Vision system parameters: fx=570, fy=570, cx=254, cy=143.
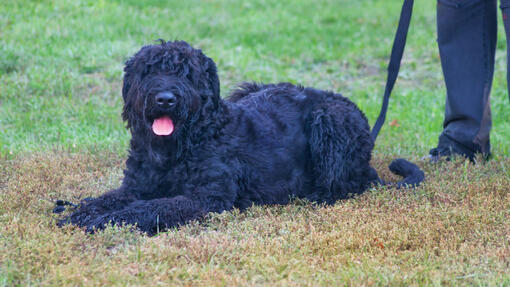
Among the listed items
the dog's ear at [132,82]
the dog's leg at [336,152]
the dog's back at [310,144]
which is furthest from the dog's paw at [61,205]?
the dog's leg at [336,152]

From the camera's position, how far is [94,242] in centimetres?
388

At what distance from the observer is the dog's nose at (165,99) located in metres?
4.25

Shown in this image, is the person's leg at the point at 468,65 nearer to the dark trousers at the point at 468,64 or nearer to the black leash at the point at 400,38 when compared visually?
the dark trousers at the point at 468,64

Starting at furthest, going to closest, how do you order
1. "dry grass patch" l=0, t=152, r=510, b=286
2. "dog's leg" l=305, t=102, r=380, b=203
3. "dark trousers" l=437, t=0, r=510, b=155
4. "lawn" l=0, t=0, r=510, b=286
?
"dark trousers" l=437, t=0, r=510, b=155
"dog's leg" l=305, t=102, r=380, b=203
"lawn" l=0, t=0, r=510, b=286
"dry grass patch" l=0, t=152, r=510, b=286

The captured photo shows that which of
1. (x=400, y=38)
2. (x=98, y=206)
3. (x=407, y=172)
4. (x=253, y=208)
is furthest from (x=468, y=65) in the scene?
(x=98, y=206)

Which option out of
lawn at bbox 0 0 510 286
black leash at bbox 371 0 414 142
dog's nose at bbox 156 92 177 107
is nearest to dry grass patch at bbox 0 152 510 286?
lawn at bbox 0 0 510 286

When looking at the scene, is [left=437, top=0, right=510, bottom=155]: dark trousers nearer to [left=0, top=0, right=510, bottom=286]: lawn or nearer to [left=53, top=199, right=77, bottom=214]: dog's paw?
[left=0, top=0, right=510, bottom=286]: lawn

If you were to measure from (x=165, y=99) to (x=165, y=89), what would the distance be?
0.09 metres

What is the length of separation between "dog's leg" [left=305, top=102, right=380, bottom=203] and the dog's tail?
36 cm

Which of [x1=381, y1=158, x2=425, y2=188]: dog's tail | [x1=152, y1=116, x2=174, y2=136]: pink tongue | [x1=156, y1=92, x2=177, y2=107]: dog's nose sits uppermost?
[x1=156, y1=92, x2=177, y2=107]: dog's nose

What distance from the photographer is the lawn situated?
3.49 metres

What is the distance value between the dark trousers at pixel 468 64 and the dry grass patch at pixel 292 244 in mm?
982

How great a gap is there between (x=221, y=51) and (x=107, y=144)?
4375mm

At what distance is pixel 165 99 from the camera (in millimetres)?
4266
